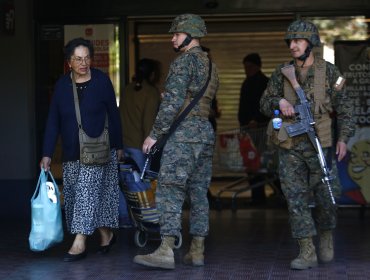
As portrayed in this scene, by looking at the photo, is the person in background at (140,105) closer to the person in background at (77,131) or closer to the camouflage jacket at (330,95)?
the person in background at (77,131)

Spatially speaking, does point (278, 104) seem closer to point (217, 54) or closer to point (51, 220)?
point (51, 220)

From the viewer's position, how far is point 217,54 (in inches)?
627

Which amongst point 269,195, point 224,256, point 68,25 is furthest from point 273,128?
point 269,195

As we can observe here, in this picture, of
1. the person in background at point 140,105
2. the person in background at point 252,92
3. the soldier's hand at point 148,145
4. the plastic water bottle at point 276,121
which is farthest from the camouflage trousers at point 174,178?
the person in background at point 252,92

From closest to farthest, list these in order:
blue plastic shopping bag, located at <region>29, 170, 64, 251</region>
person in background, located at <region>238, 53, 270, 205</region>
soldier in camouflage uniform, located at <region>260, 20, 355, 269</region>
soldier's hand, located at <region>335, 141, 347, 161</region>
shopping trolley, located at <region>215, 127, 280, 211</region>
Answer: soldier in camouflage uniform, located at <region>260, 20, 355, 269</region> < soldier's hand, located at <region>335, 141, 347, 161</region> < blue plastic shopping bag, located at <region>29, 170, 64, 251</region> < shopping trolley, located at <region>215, 127, 280, 211</region> < person in background, located at <region>238, 53, 270, 205</region>

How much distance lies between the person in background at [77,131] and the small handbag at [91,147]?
0.03m

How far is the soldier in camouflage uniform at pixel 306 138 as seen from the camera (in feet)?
25.2

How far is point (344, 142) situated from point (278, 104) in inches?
23.9

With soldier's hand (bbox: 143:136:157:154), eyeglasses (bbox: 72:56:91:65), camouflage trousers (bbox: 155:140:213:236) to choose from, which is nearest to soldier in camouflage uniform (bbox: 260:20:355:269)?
camouflage trousers (bbox: 155:140:213:236)

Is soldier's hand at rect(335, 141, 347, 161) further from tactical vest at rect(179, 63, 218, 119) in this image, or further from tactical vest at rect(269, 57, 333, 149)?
tactical vest at rect(179, 63, 218, 119)

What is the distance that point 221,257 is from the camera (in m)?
8.45

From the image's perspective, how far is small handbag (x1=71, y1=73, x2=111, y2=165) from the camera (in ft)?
27.0

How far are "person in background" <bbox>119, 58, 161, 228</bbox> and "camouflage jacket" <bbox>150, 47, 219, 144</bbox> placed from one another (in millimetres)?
2052

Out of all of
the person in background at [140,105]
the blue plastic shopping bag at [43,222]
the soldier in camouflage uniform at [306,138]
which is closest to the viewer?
the soldier in camouflage uniform at [306,138]
